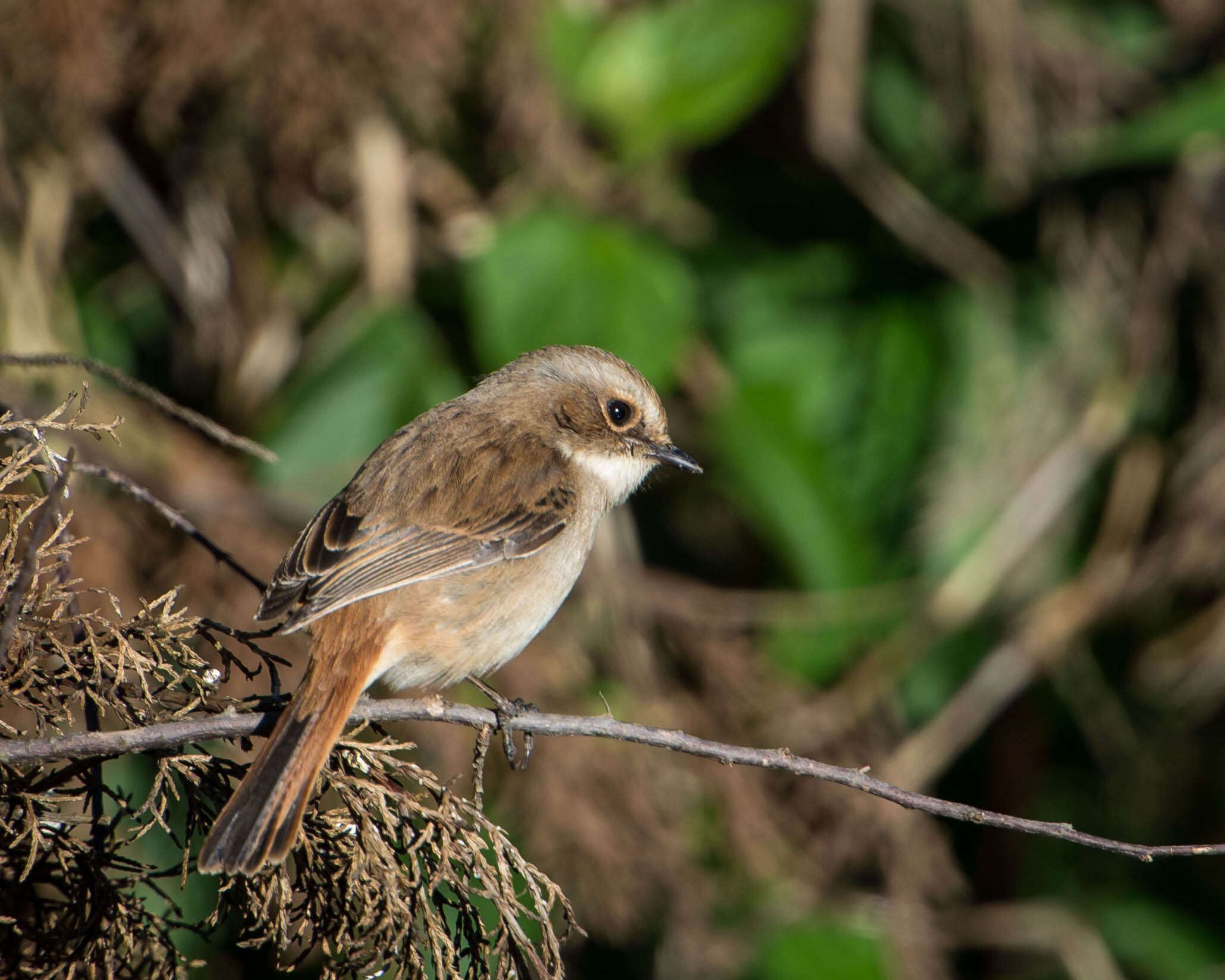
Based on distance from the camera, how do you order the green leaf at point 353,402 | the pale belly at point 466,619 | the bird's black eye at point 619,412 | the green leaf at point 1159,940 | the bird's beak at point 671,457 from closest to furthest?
the pale belly at point 466,619
the bird's beak at point 671,457
the bird's black eye at point 619,412
the green leaf at point 353,402
the green leaf at point 1159,940

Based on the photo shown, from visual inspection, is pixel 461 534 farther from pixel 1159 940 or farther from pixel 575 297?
pixel 1159 940

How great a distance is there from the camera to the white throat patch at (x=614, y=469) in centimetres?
407

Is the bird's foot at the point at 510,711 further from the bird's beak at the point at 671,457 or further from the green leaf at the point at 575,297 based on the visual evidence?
the green leaf at the point at 575,297

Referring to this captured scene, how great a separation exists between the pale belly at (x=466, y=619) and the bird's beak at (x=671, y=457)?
1.97 ft

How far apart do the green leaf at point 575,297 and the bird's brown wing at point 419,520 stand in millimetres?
1023

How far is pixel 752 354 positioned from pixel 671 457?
5.35ft

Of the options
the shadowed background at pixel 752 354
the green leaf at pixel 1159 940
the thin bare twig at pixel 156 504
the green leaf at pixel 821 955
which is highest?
the thin bare twig at pixel 156 504

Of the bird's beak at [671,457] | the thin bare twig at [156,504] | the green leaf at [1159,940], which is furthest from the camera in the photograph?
the green leaf at [1159,940]

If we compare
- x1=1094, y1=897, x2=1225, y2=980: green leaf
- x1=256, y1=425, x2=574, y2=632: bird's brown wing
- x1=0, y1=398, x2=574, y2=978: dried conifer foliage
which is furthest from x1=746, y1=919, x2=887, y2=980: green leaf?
x1=0, y1=398, x2=574, y2=978: dried conifer foliage

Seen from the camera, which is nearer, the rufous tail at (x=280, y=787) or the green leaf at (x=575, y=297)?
the rufous tail at (x=280, y=787)

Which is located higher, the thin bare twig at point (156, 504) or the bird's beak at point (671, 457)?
the thin bare twig at point (156, 504)

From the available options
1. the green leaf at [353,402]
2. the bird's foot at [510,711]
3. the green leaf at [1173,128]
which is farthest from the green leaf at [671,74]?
the bird's foot at [510,711]

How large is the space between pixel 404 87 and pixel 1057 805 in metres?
4.74

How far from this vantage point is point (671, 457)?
13.3 ft
